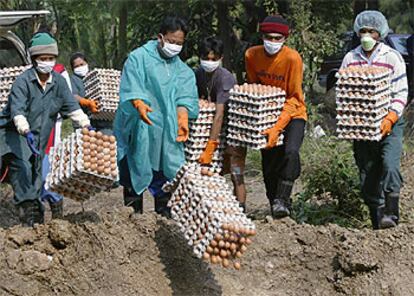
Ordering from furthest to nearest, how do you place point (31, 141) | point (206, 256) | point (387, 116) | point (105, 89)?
point (105, 89)
point (387, 116)
point (31, 141)
point (206, 256)

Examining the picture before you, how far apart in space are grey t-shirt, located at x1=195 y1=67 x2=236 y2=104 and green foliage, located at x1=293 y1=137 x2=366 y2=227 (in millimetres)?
1523

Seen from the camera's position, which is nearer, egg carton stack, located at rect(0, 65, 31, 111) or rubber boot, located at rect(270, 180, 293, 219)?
rubber boot, located at rect(270, 180, 293, 219)

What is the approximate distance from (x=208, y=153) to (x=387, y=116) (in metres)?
1.32

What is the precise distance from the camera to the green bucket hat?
6.82 metres

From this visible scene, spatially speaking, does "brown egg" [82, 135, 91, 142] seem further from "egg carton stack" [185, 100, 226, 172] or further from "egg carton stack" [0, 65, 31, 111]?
"egg carton stack" [0, 65, 31, 111]

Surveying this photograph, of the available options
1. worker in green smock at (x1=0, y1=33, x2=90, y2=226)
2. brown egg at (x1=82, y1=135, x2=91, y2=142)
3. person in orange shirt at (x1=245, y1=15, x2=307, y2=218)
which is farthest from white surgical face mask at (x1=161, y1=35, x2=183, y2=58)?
brown egg at (x1=82, y1=135, x2=91, y2=142)

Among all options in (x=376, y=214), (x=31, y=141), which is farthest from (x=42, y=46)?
(x=376, y=214)

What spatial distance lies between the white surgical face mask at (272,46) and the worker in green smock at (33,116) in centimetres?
141

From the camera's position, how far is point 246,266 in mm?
6629

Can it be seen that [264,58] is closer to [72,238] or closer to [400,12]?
[72,238]

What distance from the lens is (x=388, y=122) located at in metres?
6.91

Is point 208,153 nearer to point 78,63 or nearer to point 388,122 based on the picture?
point 388,122

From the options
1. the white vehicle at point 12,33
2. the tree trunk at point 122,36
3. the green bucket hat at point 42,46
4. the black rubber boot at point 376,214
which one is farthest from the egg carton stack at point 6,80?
the tree trunk at point 122,36

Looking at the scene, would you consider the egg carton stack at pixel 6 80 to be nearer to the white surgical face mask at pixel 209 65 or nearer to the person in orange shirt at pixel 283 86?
the white surgical face mask at pixel 209 65
